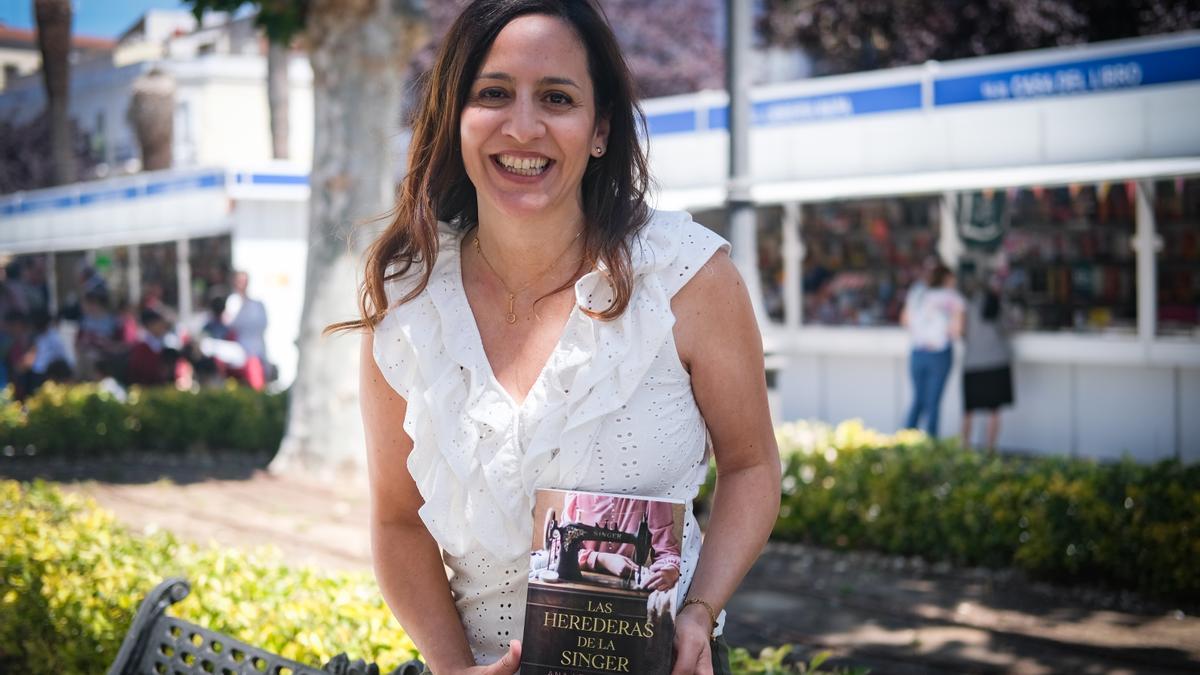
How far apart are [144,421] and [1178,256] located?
1015 cm

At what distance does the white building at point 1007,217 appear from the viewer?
Result: 453 inches

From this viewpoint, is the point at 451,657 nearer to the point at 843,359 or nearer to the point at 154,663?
the point at 154,663

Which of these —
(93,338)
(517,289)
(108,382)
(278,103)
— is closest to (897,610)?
(517,289)

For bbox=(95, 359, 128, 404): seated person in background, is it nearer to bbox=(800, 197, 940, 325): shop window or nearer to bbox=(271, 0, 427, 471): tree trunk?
bbox=(271, 0, 427, 471): tree trunk

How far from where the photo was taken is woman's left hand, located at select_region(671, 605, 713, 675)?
1869 millimetres

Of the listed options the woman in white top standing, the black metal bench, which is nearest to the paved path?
the black metal bench

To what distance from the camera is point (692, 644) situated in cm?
189

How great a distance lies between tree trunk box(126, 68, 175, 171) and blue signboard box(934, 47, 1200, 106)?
20.3 metres

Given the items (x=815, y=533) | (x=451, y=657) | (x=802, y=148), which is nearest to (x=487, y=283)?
(x=451, y=657)

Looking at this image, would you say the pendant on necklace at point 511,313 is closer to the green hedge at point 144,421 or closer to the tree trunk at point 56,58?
the green hedge at point 144,421

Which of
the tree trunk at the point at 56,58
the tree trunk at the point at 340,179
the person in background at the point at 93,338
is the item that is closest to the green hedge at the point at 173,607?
the tree trunk at the point at 340,179

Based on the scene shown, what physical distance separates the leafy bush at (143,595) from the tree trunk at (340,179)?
5322 millimetres

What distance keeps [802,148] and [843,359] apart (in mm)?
2458

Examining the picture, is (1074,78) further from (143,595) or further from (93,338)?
(93,338)
